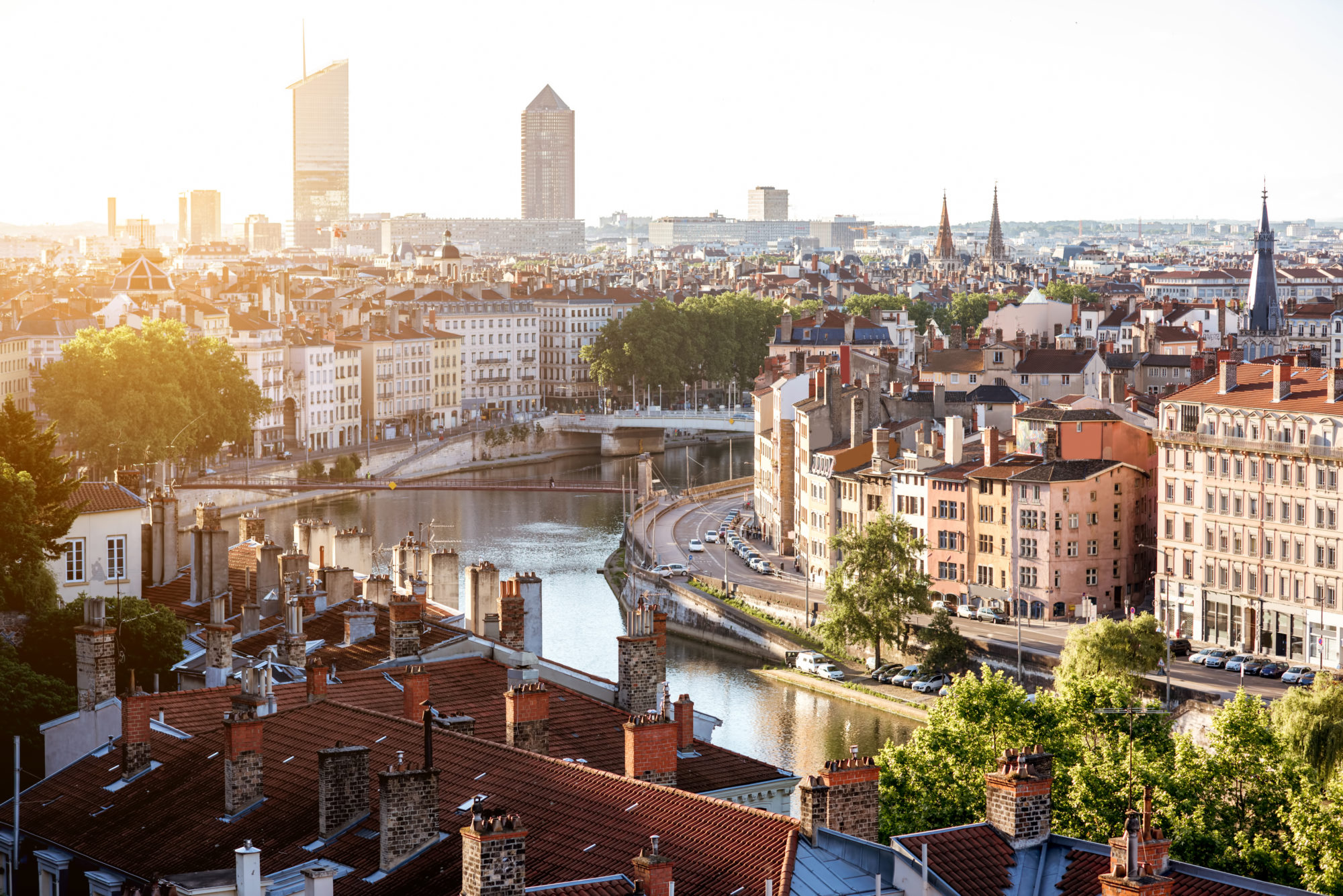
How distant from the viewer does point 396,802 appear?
497 inches

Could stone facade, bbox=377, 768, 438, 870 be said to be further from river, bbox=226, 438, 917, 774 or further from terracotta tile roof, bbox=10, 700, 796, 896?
river, bbox=226, 438, 917, 774

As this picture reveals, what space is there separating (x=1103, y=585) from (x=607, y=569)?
36.9 ft

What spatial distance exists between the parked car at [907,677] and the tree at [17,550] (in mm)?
15244

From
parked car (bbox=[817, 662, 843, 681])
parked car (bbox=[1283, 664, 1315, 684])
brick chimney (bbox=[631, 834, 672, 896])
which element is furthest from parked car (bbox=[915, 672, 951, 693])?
brick chimney (bbox=[631, 834, 672, 896])

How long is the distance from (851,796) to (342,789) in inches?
120

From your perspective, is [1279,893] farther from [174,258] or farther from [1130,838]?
[174,258]

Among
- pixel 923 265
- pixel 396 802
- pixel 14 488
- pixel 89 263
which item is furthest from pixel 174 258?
pixel 396 802

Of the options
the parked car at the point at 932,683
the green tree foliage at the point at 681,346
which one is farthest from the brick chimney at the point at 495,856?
the green tree foliage at the point at 681,346

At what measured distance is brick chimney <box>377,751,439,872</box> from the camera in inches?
496

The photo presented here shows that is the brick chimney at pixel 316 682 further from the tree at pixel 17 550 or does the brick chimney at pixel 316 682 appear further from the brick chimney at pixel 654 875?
the tree at pixel 17 550

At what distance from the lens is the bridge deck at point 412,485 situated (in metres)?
54.1

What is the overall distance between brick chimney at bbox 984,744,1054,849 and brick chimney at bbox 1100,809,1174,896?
1178mm

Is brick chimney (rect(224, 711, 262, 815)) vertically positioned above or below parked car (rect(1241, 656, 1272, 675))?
above

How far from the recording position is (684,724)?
1627 cm
